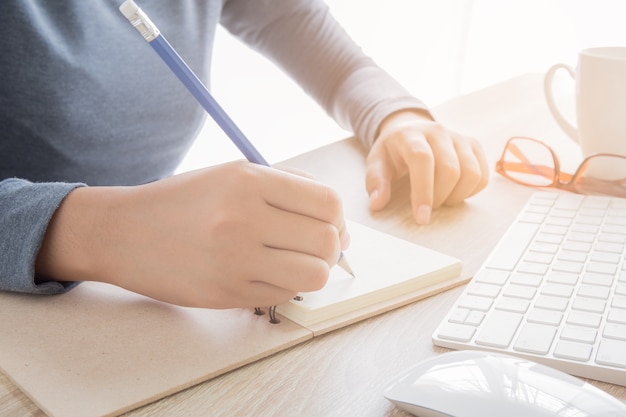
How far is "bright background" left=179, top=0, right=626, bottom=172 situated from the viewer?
238cm

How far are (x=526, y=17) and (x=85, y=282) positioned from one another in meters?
2.98

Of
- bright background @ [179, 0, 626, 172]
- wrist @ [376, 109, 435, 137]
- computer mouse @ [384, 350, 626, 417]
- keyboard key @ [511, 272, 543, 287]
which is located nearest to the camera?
computer mouse @ [384, 350, 626, 417]

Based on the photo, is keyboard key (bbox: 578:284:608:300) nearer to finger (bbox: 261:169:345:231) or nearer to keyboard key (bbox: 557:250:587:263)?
keyboard key (bbox: 557:250:587:263)

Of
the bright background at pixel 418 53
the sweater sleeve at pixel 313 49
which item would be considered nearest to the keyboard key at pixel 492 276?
the sweater sleeve at pixel 313 49

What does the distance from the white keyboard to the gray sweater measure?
1.11 ft

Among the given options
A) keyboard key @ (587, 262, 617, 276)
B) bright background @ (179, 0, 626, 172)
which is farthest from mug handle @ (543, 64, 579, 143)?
bright background @ (179, 0, 626, 172)

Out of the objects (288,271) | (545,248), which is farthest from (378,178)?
(288,271)

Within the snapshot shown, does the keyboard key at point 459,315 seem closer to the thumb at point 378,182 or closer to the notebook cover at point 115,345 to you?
the notebook cover at point 115,345

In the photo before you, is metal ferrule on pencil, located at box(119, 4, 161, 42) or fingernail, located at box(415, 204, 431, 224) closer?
metal ferrule on pencil, located at box(119, 4, 161, 42)

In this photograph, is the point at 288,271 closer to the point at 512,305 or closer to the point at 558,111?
the point at 512,305

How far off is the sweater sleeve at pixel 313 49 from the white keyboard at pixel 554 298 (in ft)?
1.56

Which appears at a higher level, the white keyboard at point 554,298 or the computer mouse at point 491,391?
the computer mouse at point 491,391

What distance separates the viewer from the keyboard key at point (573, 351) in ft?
1.49

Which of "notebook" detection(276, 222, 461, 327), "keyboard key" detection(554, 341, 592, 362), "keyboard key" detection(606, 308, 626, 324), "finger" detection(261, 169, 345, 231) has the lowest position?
"keyboard key" detection(606, 308, 626, 324)
